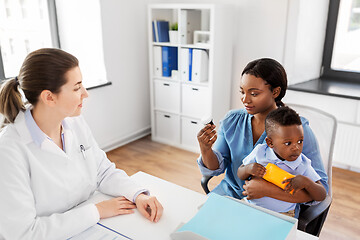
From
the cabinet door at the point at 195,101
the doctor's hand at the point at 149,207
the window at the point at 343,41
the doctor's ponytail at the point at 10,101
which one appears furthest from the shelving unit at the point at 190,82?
the doctor's ponytail at the point at 10,101

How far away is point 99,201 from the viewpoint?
49.9 inches

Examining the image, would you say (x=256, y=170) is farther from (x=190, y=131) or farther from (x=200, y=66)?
(x=190, y=131)

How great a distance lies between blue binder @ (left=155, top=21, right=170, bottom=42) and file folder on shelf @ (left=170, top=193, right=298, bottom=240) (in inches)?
110

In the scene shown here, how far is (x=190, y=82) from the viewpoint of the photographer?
346 centimetres

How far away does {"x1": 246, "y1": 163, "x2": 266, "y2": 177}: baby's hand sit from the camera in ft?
3.95

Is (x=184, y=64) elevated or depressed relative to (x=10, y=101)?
depressed

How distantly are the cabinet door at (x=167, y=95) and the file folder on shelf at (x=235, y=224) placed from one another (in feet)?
8.78

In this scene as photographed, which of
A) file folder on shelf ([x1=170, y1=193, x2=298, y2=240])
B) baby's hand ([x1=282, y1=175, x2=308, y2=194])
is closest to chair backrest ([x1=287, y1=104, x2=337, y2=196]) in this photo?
baby's hand ([x1=282, y1=175, x2=308, y2=194])

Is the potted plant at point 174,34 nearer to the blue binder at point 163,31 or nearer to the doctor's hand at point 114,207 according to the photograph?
the blue binder at point 163,31

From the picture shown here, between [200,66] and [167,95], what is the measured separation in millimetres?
587

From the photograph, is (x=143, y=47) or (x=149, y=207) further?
(x=143, y=47)

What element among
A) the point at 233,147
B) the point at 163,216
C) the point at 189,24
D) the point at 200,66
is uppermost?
the point at 189,24

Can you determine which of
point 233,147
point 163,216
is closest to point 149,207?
point 163,216

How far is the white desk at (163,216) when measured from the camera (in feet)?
3.53
